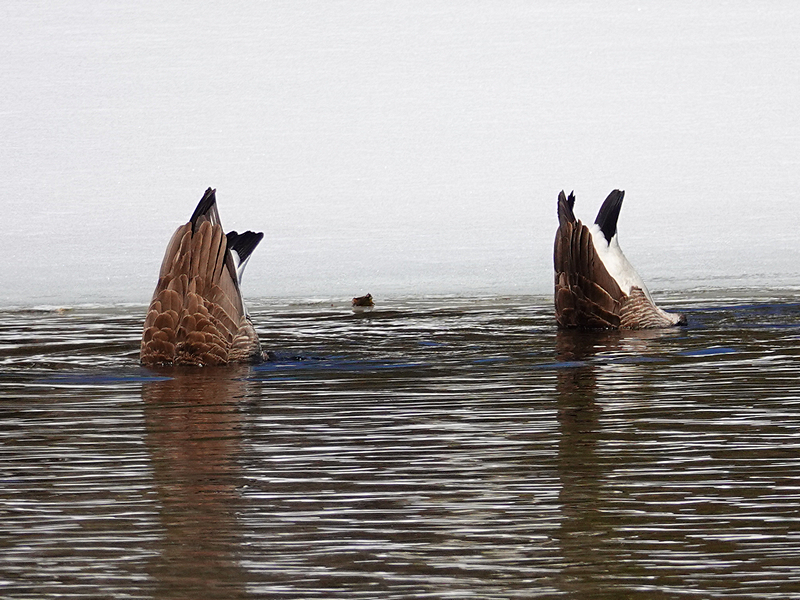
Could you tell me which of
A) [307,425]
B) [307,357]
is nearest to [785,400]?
[307,425]

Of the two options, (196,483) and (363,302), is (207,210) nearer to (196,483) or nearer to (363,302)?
(363,302)

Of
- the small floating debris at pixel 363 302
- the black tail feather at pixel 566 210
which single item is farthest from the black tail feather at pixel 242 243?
the black tail feather at pixel 566 210

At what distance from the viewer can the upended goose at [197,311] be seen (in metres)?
8.79

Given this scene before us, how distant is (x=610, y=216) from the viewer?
11578 millimetres

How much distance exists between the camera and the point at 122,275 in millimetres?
14703

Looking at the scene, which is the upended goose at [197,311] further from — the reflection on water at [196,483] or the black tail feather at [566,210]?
the black tail feather at [566,210]

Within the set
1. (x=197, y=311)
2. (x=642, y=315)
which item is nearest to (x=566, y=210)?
(x=642, y=315)

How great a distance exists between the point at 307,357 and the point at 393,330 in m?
1.40

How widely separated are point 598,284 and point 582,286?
0.16 m

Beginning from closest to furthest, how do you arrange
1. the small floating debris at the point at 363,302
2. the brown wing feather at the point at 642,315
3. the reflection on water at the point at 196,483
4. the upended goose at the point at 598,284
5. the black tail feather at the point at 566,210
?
the reflection on water at the point at 196,483, the brown wing feather at the point at 642,315, the upended goose at the point at 598,284, the black tail feather at the point at 566,210, the small floating debris at the point at 363,302

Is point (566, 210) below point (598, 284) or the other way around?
the other way around

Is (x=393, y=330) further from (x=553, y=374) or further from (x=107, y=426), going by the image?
(x=107, y=426)

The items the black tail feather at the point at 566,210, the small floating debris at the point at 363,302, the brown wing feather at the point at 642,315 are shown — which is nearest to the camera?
the brown wing feather at the point at 642,315

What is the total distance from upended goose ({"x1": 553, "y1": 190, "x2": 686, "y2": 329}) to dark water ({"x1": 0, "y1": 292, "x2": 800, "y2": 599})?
1.88 meters
